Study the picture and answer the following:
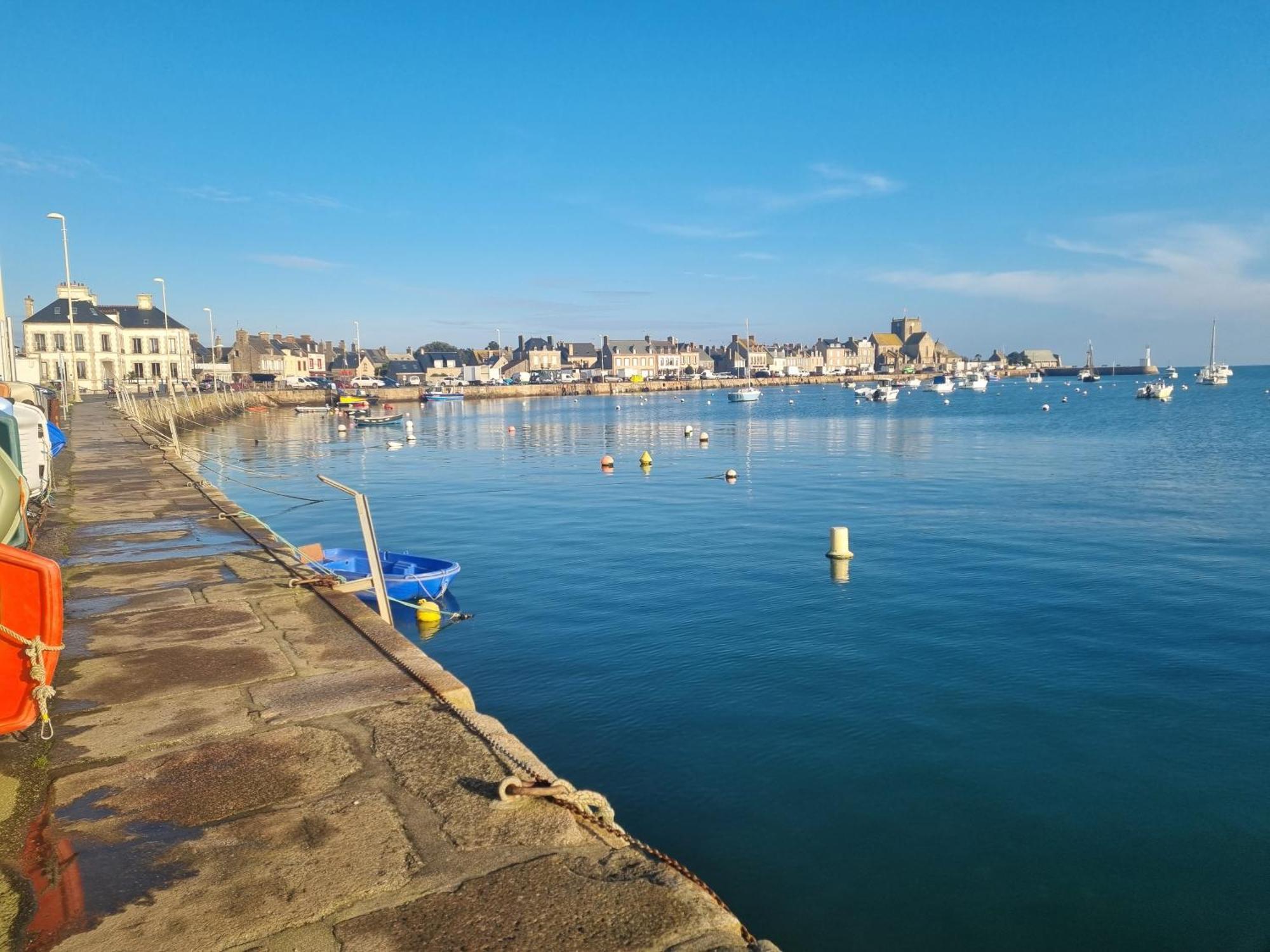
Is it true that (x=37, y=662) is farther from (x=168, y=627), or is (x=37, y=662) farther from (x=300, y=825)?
(x=168, y=627)

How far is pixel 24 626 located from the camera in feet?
19.2

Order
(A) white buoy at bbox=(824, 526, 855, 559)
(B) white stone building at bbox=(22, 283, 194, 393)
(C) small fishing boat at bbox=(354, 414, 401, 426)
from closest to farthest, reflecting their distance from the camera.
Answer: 1. (A) white buoy at bbox=(824, 526, 855, 559)
2. (C) small fishing boat at bbox=(354, 414, 401, 426)
3. (B) white stone building at bbox=(22, 283, 194, 393)

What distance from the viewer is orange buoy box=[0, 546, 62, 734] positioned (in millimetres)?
5793

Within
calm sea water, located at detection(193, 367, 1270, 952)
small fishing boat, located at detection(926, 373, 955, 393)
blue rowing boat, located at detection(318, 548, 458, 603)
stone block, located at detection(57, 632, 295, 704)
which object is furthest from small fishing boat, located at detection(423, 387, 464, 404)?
Answer: stone block, located at detection(57, 632, 295, 704)

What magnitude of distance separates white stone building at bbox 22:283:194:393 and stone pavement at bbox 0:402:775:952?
287ft

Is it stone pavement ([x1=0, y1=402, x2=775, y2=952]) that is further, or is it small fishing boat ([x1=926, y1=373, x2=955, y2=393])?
small fishing boat ([x1=926, y1=373, x2=955, y2=393])

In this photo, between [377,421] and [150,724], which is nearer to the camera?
[150,724]

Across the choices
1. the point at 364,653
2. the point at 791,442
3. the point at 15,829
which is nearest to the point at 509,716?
the point at 364,653

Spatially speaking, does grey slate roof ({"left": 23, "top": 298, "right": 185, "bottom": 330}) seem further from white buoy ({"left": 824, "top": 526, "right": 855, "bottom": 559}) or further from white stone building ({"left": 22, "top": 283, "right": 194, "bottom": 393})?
white buoy ({"left": 824, "top": 526, "right": 855, "bottom": 559})

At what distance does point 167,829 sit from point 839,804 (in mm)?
6484

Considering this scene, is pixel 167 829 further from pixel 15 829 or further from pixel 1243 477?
pixel 1243 477

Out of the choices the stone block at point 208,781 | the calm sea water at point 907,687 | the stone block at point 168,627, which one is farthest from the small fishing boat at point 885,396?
the stone block at point 208,781

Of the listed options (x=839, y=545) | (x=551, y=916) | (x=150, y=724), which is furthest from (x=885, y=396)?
(x=551, y=916)

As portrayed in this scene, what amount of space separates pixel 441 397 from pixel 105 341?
49.3 m
